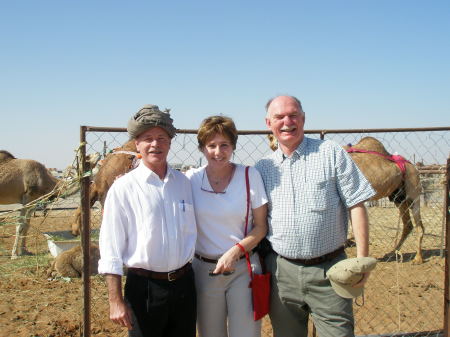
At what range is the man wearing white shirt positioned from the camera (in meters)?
2.08

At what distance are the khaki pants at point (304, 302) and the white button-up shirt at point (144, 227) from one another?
23.8 inches

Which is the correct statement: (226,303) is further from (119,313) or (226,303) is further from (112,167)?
(112,167)

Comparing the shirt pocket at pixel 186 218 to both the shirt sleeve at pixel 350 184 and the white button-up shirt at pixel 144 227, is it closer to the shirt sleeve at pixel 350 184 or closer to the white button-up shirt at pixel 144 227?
the white button-up shirt at pixel 144 227

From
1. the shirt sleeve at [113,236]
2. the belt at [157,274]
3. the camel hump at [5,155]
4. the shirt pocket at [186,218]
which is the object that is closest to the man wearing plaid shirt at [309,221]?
the shirt pocket at [186,218]

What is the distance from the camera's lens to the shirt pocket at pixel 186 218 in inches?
86.1

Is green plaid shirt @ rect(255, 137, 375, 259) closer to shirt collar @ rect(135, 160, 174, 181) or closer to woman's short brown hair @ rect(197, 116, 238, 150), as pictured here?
woman's short brown hair @ rect(197, 116, 238, 150)

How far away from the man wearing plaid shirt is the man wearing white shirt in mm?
556

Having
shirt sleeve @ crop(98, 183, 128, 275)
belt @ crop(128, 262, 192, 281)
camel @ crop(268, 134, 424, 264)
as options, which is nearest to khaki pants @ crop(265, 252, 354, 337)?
belt @ crop(128, 262, 192, 281)

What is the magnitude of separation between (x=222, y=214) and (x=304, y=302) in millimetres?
742

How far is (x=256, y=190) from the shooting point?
2344 millimetres

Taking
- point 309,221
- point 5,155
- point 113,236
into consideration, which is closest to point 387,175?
point 309,221

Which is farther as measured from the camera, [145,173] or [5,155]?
[5,155]

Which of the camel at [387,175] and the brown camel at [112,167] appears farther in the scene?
the camel at [387,175]

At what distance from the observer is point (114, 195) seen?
2.11 metres
